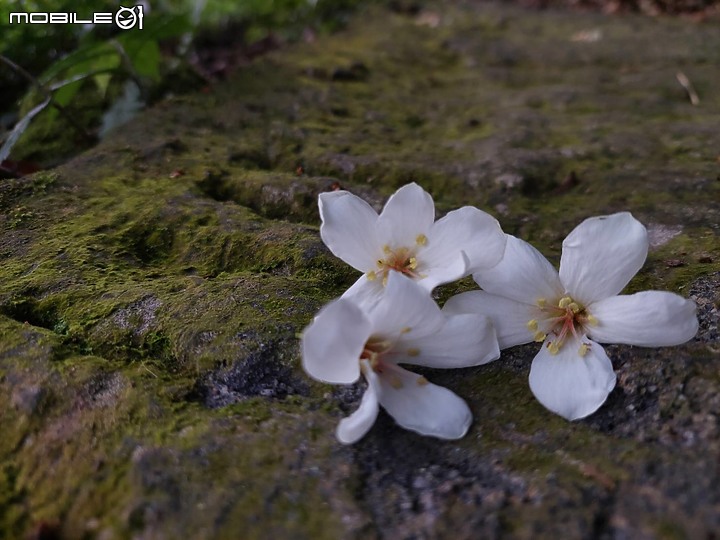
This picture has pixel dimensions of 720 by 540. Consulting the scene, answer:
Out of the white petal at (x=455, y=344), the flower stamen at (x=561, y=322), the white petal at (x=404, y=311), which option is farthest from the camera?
the flower stamen at (x=561, y=322)

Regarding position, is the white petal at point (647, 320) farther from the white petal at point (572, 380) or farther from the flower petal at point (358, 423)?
the flower petal at point (358, 423)

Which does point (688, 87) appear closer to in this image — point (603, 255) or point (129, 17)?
point (603, 255)

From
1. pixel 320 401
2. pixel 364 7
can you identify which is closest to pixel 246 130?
pixel 320 401

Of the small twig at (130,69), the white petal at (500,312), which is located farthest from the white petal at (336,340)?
the small twig at (130,69)

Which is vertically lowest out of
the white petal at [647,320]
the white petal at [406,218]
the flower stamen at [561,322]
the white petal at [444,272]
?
the flower stamen at [561,322]

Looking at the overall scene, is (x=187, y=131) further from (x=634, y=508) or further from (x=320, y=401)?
(x=634, y=508)

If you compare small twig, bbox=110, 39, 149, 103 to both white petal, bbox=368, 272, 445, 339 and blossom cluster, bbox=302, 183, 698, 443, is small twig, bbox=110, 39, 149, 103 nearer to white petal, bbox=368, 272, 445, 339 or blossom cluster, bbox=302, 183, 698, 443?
blossom cluster, bbox=302, 183, 698, 443
